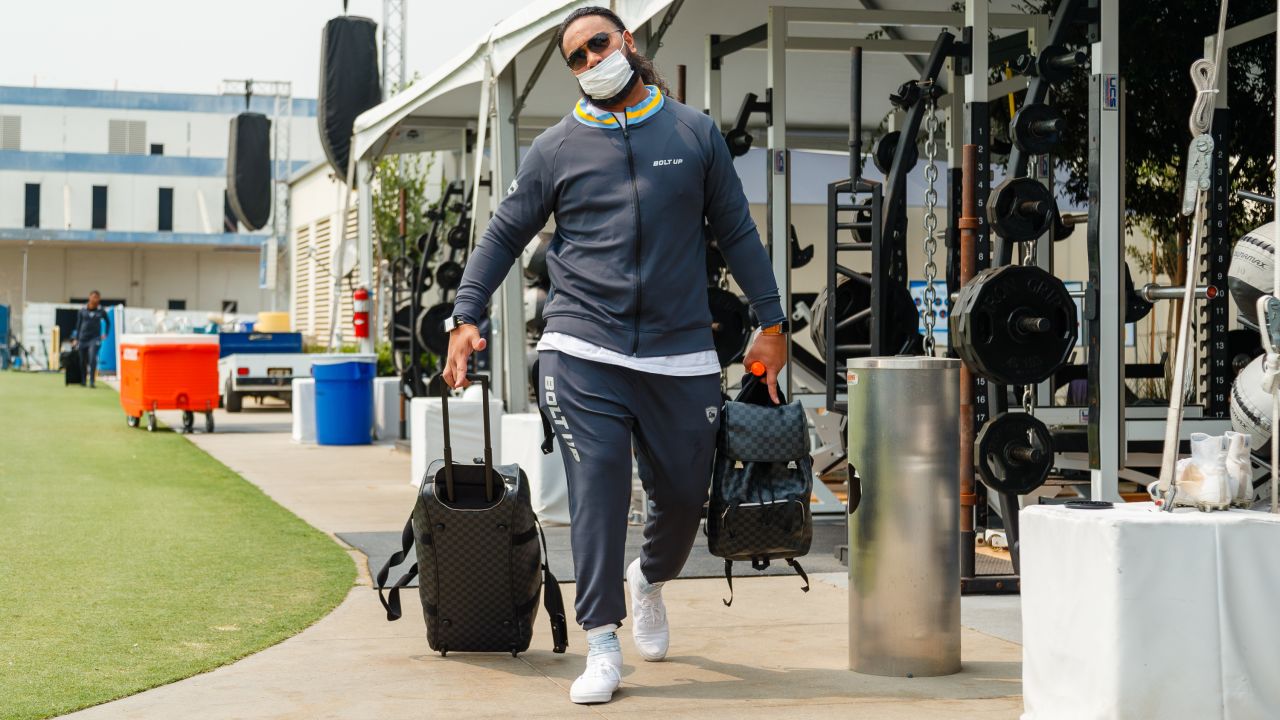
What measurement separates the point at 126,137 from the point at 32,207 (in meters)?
A: 4.52

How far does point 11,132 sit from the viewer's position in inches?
2222

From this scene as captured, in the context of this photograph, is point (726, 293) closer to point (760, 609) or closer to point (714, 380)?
point (760, 609)

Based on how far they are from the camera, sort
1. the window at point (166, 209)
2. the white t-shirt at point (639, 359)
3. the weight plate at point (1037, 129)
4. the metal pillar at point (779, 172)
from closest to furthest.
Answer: the white t-shirt at point (639, 359), the weight plate at point (1037, 129), the metal pillar at point (779, 172), the window at point (166, 209)

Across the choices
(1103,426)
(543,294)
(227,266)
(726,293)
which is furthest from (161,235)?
(1103,426)

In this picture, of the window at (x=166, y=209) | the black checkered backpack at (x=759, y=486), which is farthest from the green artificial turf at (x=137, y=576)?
the window at (x=166, y=209)

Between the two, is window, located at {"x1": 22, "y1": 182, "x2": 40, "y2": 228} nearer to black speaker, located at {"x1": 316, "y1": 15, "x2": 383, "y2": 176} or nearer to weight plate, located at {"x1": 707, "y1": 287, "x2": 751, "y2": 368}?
black speaker, located at {"x1": 316, "y1": 15, "x2": 383, "y2": 176}

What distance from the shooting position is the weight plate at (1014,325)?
544 cm

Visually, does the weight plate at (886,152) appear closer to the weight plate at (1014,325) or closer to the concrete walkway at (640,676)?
the weight plate at (1014,325)

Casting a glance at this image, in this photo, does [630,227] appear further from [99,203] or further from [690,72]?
[99,203]

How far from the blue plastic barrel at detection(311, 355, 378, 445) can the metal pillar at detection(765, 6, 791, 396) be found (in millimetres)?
7382

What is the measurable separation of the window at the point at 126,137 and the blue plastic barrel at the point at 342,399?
45.7m

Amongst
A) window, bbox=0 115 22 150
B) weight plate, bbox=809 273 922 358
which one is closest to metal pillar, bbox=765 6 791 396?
weight plate, bbox=809 273 922 358

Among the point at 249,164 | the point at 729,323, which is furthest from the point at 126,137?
the point at 729,323

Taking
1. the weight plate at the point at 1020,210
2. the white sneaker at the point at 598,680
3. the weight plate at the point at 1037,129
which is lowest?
the white sneaker at the point at 598,680
